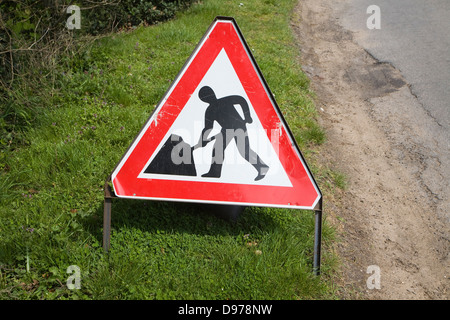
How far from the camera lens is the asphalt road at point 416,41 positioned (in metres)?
5.46

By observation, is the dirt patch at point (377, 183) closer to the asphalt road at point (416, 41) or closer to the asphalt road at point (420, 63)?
the asphalt road at point (420, 63)

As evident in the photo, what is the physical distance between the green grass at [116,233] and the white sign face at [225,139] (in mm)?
542

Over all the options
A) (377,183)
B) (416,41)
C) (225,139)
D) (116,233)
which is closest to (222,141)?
(225,139)

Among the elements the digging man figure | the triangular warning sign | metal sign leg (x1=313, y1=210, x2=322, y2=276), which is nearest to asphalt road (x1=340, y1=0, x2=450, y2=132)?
metal sign leg (x1=313, y1=210, x2=322, y2=276)

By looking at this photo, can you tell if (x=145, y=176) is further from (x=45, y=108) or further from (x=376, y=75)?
(x=376, y=75)

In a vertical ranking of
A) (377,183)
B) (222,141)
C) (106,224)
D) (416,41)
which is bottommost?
(377,183)

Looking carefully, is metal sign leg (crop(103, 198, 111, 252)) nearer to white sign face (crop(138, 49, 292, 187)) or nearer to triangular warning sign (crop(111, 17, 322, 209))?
triangular warning sign (crop(111, 17, 322, 209))

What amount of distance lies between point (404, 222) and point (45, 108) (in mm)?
3661

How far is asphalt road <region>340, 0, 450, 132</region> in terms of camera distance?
5.46 meters

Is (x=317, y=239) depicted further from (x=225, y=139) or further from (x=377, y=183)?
(x=377, y=183)

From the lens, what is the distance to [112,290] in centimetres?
248

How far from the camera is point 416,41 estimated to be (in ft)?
23.1

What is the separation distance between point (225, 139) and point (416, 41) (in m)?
5.86

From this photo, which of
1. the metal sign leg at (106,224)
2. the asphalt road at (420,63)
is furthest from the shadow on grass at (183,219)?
the asphalt road at (420,63)
